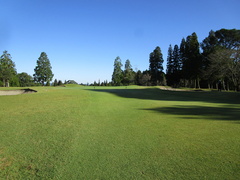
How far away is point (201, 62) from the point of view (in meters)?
41.4

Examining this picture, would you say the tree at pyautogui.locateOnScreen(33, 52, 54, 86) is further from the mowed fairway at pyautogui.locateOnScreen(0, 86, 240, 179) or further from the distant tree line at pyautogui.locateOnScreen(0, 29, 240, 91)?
the mowed fairway at pyautogui.locateOnScreen(0, 86, 240, 179)

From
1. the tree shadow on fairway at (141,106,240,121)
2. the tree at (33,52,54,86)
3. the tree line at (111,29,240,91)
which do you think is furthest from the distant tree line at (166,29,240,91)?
the tree at (33,52,54,86)

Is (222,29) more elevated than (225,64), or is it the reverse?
(222,29)

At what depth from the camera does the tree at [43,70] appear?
44.1 m

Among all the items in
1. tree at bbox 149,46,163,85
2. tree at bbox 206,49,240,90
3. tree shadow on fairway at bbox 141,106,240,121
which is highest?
tree at bbox 149,46,163,85

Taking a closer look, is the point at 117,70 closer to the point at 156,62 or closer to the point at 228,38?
the point at 156,62

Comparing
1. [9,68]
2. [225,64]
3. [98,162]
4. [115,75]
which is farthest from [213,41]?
[9,68]

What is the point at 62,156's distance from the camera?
3152mm

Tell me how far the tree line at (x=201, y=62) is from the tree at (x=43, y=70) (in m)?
22.1

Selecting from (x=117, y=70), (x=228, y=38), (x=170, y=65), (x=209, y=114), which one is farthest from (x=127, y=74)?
(x=209, y=114)

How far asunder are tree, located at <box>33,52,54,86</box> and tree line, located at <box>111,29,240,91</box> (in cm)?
2214

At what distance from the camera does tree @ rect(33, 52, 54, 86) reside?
44062 millimetres

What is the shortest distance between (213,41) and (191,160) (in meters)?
43.9

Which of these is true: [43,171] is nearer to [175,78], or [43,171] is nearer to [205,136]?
[205,136]
